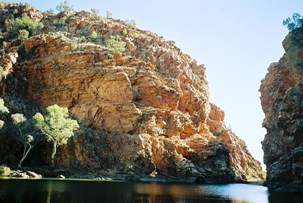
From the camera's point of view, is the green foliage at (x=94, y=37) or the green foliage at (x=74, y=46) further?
the green foliage at (x=94, y=37)

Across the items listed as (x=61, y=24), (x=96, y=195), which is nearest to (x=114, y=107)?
(x=61, y=24)

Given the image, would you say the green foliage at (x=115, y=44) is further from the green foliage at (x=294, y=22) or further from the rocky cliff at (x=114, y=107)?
the green foliage at (x=294, y=22)

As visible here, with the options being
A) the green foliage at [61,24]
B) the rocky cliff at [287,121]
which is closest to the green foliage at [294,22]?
the rocky cliff at [287,121]

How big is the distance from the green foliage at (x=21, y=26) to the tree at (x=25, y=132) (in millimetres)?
53735

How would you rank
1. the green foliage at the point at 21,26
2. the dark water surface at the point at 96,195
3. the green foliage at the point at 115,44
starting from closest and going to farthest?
the dark water surface at the point at 96,195, the green foliage at the point at 115,44, the green foliage at the point at 21,26

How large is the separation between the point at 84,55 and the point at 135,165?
4268 cm

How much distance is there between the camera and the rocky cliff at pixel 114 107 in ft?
295

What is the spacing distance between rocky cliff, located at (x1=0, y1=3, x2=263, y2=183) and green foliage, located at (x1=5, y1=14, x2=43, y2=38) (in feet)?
43.0

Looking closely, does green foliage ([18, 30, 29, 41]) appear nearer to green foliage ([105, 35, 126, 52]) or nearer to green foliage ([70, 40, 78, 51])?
green foliage ([70, 40, 78, 51])

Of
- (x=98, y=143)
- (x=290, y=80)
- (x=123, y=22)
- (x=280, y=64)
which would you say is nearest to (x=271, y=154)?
(x=290, y=80)

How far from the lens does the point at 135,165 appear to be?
8856cm

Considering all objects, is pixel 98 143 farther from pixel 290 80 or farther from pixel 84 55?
pixel 290 80

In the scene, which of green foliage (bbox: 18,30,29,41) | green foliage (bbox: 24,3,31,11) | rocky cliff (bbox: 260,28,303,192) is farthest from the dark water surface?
green foliage (bbox: 24,3,31,11)

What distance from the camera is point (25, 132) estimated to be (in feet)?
269
